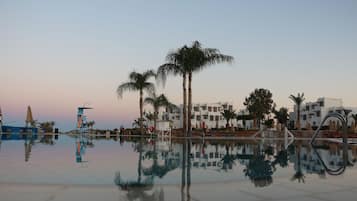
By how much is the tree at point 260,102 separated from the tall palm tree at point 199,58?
30.9 meters

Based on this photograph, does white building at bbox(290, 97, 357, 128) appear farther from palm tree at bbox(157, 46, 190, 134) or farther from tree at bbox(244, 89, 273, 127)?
palm tree at bbox(157, 46, 190, 134)

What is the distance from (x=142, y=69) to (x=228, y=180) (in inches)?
991

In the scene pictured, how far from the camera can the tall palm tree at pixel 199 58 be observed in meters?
20.8

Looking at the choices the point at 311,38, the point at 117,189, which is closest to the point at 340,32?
the point at 311,38

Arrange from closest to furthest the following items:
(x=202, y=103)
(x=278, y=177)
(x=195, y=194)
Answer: (x=195, y=194), (x=278, y=177), (x=202, y=103)

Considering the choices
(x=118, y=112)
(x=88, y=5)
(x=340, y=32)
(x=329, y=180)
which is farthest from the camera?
(x=118, y=112)

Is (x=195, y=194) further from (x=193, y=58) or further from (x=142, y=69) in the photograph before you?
(x=142, y=69)

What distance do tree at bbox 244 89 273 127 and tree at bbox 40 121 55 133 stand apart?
3314cm

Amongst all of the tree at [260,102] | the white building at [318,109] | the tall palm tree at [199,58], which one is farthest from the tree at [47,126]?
the white building at [318,109]

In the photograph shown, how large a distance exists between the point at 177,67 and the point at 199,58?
1811 mm

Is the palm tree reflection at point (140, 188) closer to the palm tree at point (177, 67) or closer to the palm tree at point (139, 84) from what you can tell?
the palm tree at point (177, 67)

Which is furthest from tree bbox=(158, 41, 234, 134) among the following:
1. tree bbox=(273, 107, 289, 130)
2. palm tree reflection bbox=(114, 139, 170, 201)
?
tree bbox=(273, 107, 289, 130)

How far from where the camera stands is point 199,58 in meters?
21.0

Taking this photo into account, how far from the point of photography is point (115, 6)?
1580 cm
